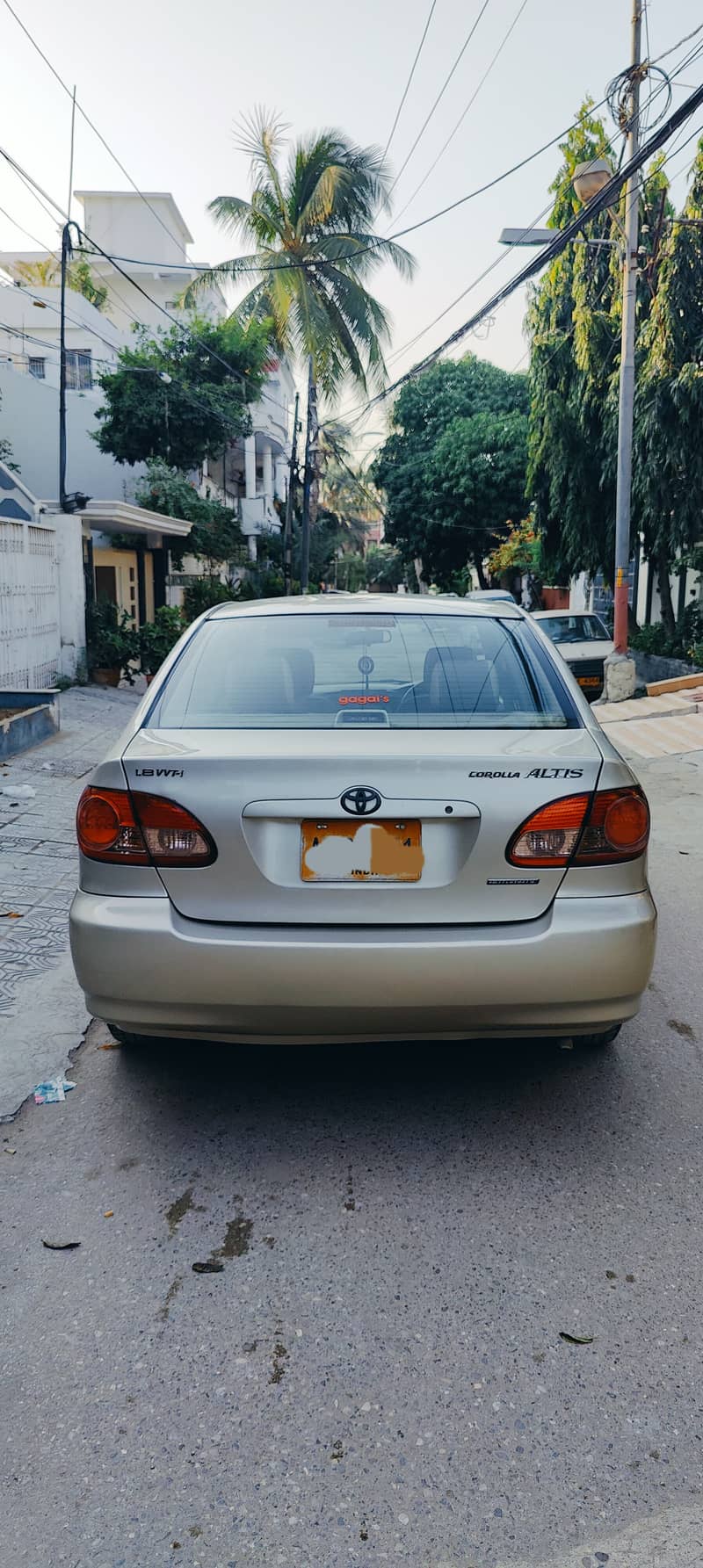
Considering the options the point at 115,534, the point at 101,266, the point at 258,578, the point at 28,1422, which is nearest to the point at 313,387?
the point at 115,534

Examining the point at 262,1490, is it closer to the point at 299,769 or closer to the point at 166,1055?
the point at 299,769

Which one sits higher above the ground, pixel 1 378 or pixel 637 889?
pixel 1 378

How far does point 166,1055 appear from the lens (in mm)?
3766

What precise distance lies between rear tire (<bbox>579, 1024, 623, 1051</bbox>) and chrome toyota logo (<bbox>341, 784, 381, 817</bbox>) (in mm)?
1297

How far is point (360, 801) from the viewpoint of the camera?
112 inches

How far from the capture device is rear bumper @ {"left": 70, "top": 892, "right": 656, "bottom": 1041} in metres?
2.86

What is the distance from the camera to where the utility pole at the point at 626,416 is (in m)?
14.6

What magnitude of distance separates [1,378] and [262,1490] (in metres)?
23.0

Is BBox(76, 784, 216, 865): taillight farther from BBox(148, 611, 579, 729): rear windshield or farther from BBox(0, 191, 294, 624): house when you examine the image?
BBox(0, 191, 294, 624): house

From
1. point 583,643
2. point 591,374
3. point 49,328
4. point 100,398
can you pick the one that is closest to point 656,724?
point 583,643

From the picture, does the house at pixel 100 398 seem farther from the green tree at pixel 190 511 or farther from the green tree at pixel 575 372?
the green tree at pixel 575 372

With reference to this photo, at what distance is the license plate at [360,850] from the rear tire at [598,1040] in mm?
1152

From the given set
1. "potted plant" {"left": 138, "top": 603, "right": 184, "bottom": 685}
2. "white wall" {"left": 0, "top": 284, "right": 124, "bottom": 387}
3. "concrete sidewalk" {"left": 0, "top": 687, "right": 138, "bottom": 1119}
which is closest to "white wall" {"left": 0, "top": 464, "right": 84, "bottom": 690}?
"potted plant" {"left": 138, "top": 603, "right": 184, "bottom": 685}

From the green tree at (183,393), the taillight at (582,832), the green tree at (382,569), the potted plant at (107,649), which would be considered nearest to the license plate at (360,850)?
the taillight at (582,832)
